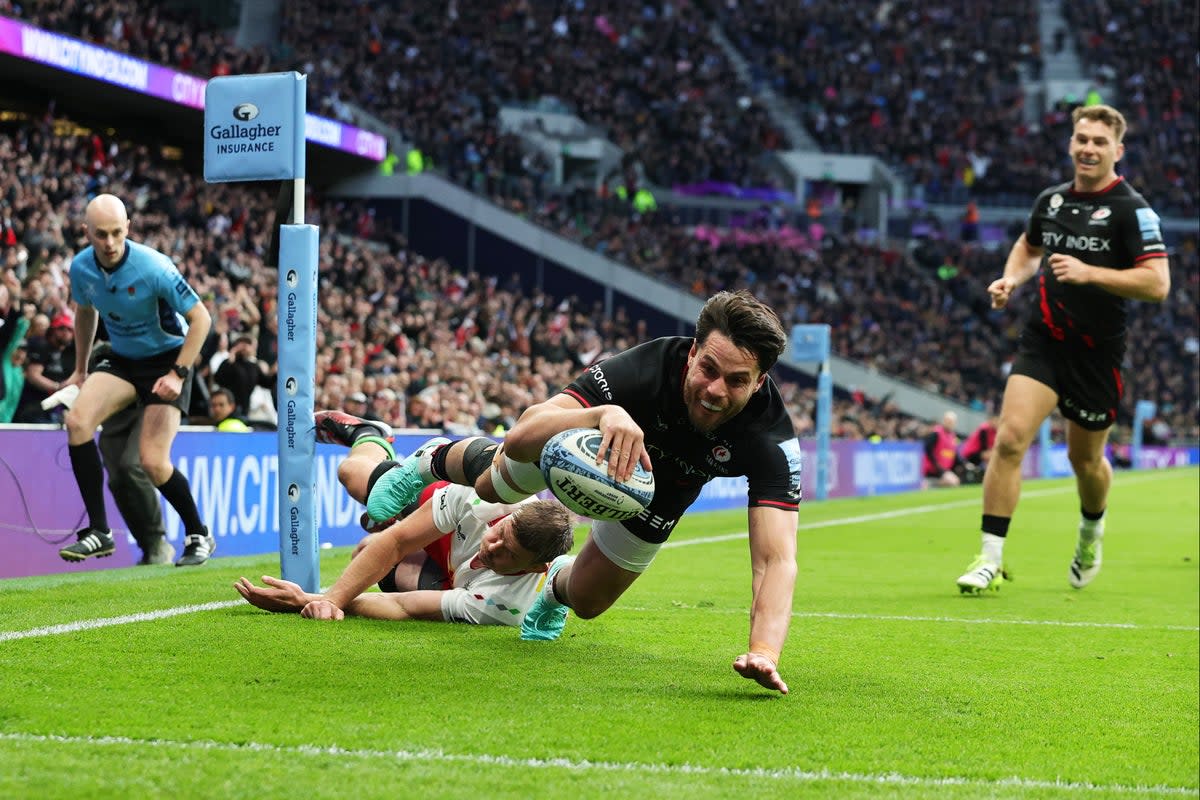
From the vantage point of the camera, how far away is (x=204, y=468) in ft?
38.4

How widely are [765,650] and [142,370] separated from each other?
552cm

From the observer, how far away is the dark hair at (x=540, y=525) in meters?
6.52

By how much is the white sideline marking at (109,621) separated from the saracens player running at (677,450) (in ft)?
4.80

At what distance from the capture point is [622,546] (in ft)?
20.4

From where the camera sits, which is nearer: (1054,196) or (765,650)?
(765,650)

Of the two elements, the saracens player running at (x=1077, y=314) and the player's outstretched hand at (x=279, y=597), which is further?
the saracens player running at (x=1077, y=314)

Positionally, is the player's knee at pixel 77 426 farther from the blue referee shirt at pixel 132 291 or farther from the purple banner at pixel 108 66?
the purple banner at pixel 108 66

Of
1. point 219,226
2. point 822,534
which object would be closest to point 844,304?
point 219,226

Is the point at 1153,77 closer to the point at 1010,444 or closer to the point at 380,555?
the point at 1010,444

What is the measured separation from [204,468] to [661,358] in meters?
7.05

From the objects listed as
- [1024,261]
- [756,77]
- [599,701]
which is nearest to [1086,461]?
[1024,261]

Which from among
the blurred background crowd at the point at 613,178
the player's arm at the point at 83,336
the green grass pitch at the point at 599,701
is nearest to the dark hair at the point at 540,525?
the green grass pitch at the point at 599,701

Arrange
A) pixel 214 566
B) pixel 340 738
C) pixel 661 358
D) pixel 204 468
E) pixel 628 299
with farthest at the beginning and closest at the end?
pixel 628 299 < pixel 204 468 < pixel 214 566 < pixel 661 358 < pixel 340 738

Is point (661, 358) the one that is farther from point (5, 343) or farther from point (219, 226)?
point (219, 226)
